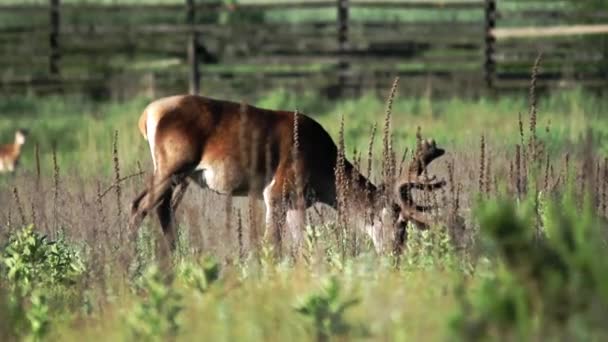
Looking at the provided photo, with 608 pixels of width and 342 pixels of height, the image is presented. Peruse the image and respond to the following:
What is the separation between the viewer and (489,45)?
25641mm

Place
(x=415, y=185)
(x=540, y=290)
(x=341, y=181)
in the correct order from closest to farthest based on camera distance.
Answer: (x=540, y=290), (x=341, y=181), (x=415, y=185)

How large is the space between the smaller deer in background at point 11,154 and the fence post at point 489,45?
863 cm

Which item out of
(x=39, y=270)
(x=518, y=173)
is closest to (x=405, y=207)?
(x=518, y=173)

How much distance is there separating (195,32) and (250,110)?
13751mm

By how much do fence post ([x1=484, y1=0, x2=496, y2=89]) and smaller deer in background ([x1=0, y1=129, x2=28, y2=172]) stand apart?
8632 mm

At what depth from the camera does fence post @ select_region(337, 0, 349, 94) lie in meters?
26.0

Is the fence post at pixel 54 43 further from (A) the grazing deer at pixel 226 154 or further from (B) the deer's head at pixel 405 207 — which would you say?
(B) the deer's head at pixel 405 207

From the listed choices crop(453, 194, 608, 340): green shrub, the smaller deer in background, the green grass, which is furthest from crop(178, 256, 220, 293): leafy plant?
the smaller deer in background

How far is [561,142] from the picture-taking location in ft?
Result: 53.9

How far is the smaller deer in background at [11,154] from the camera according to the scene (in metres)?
17.0

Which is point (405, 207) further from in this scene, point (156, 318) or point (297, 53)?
point (297, 53)

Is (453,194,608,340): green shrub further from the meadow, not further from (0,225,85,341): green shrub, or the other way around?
(0,225,85,341): green shrub

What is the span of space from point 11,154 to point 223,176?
22.3 feet

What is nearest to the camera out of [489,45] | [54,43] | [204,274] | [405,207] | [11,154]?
[204,274]
